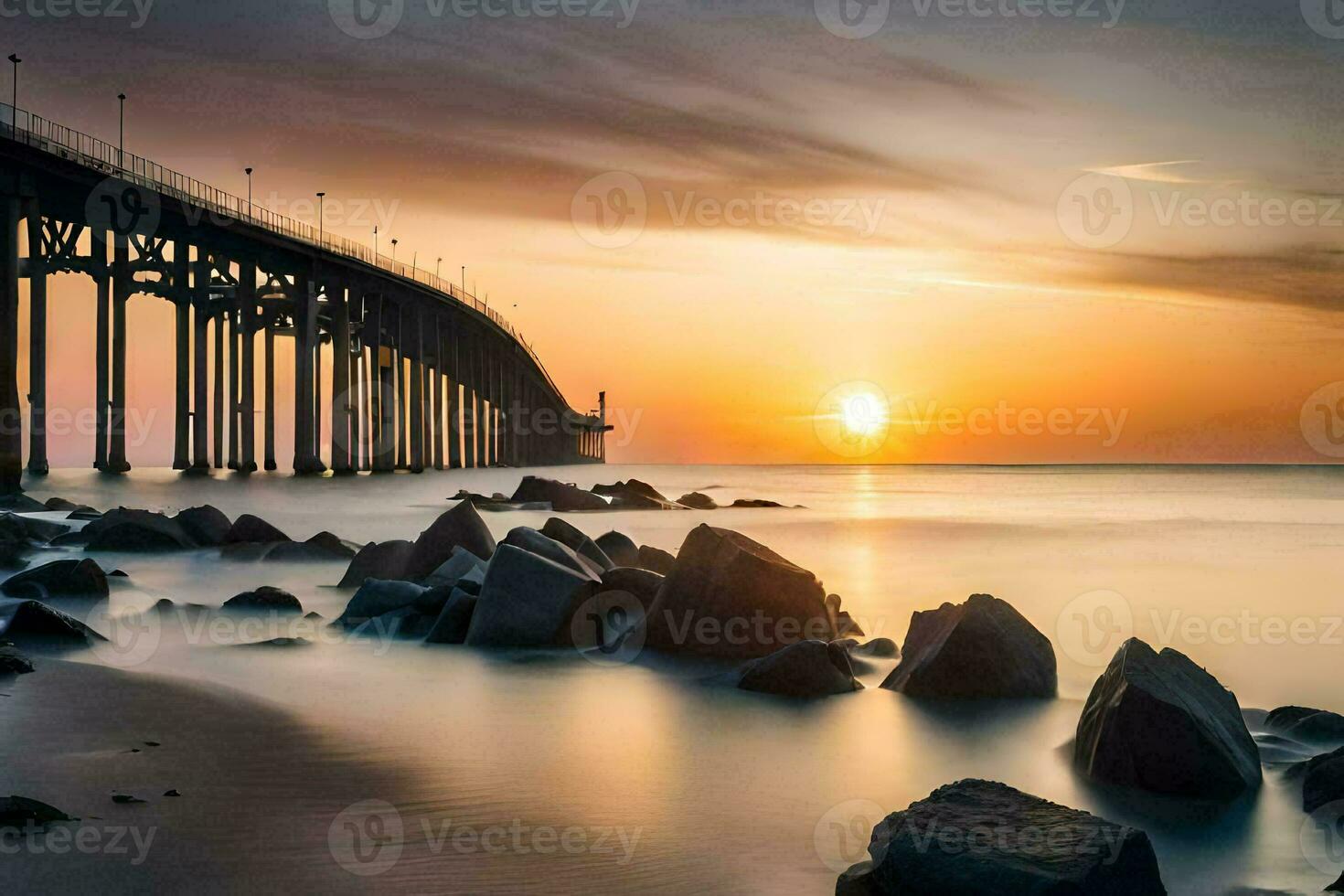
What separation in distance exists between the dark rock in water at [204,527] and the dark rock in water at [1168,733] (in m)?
18.9

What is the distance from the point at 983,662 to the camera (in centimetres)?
1009

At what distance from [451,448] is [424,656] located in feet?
381

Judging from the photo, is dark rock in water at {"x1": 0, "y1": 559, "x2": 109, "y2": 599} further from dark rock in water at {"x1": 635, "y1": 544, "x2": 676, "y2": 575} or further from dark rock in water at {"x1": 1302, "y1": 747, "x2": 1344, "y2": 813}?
dark rock in water at {"x1": 1302, "y1": 747, "x2": 1344, "y2": 813}

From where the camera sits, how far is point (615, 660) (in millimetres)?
11742

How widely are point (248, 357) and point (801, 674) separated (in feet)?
268

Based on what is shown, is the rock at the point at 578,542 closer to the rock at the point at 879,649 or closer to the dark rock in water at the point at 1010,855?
the rock at the point at 879,649

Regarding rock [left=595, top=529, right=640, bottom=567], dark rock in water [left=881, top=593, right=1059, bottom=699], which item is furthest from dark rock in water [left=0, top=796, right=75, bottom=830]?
rock [left=595, top=529, right=640, bottom=567]

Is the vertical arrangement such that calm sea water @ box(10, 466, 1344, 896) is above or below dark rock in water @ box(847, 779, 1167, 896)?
below

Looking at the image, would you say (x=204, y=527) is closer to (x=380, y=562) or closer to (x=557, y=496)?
(x=380, y=562)

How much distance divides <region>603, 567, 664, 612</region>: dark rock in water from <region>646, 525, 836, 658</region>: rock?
35.7 inches

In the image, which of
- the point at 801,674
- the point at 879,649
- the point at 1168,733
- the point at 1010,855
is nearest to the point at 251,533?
the point at 879,649

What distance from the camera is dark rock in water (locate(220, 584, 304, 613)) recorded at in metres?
14.6

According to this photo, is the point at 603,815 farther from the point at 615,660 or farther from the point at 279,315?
the point at 279,315

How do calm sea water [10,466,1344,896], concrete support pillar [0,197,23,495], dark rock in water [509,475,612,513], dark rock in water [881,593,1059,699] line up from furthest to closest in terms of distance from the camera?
dark rock in water [509,475,612,513]
concrete support pillar [0,197,23,495]
dark rock in water [881,593,1059,699]
calm sea water [10,466,1344,896]
